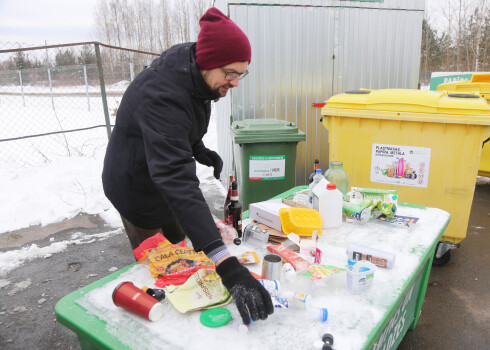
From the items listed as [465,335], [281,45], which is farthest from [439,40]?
[465,335]

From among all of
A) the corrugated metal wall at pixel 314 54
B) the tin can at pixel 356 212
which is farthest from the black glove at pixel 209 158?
the corrugated metal wall at pixel 314 54

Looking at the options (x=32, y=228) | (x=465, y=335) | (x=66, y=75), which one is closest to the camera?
(x=465, y=335)

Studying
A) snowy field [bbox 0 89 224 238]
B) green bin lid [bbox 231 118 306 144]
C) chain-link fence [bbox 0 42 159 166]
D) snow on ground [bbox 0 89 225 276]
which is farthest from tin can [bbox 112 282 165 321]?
chain-link fence [bbox 0 42 159 166]

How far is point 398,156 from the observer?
3113mm

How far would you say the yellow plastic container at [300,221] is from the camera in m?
1.84

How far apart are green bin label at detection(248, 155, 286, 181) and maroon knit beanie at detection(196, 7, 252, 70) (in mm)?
2112

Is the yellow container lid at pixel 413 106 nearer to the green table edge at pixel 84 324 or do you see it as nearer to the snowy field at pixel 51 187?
the green table edge at pixel 84 324

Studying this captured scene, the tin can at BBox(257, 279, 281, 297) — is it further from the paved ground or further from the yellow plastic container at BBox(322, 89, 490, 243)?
the yellow plastic container at BBox(322, 89, 490, 243)

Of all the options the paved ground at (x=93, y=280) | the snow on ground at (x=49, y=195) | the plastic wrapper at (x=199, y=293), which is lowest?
the paved ground at (x=93, y=280)

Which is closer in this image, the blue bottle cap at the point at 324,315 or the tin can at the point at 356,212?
the blue bottle cap at the point at 324,315

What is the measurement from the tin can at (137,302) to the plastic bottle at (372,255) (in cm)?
90

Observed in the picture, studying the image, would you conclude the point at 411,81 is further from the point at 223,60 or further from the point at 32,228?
the point at 32,228

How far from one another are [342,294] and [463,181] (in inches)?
88.0

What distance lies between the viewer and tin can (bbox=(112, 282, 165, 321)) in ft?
4.05
